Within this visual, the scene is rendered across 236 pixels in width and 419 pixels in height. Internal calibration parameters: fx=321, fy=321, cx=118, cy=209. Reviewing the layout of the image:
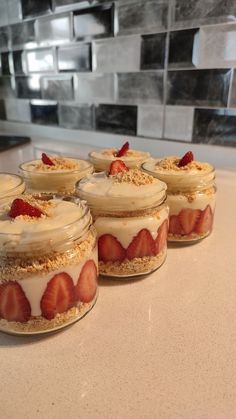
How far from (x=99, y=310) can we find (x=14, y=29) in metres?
1.45

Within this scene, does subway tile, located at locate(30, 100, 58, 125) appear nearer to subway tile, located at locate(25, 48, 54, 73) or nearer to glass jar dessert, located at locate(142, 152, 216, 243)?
subway tile, located at locate(25, 48, 54, 73)

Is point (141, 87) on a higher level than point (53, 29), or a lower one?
lower

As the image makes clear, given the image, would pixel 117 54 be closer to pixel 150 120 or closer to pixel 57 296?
pixel 150 120

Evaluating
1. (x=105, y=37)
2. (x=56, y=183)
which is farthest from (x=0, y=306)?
(x=105, y=37)

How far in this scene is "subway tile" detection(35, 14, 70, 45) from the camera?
1.26m

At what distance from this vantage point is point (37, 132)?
156cm

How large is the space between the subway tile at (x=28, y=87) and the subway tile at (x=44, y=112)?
0.03 m

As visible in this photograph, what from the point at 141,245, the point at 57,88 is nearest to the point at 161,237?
the point at 141,245

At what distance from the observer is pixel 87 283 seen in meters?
0.42

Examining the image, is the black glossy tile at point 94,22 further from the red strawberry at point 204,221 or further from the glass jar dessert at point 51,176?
the red strawberry at point 204,221

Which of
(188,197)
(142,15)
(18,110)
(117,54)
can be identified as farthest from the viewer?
(18,110)

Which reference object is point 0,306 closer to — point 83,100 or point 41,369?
point 41,369

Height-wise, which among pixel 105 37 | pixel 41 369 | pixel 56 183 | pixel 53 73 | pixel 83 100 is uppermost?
pixel 105 37

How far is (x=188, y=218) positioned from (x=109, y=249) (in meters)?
0.19
